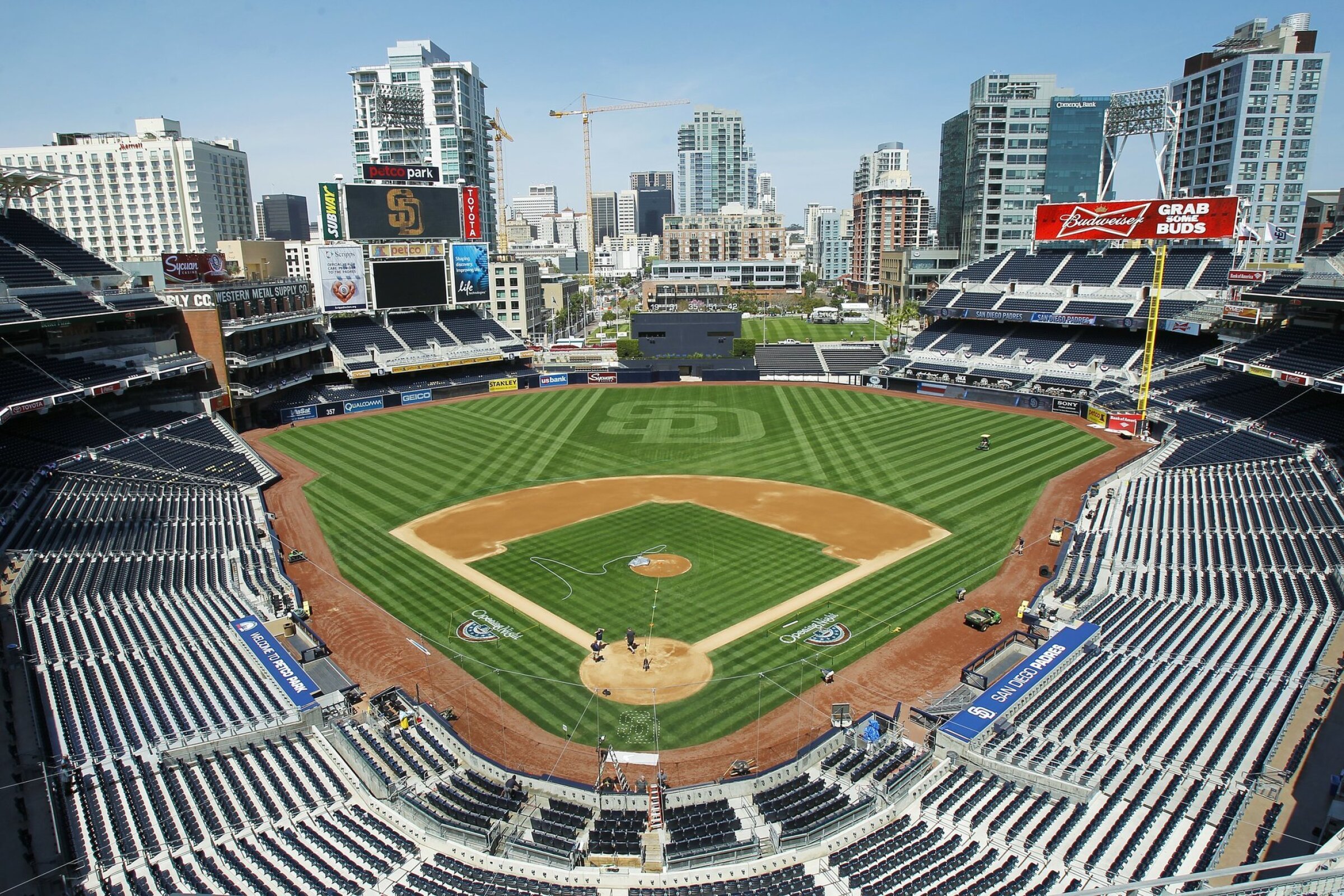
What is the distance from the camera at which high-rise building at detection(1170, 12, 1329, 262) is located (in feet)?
326

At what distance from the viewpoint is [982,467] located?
5156 centimetres

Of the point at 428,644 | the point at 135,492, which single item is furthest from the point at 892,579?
the point at 135,492

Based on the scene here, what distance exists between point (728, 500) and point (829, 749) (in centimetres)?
2432

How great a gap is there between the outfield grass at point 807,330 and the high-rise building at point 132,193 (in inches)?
3638

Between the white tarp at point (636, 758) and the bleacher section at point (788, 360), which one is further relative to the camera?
the bleacher section at point (788, 360)

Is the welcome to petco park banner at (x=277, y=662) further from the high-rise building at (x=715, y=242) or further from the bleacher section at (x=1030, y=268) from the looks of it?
the high-rise building at (x=715, y=242)

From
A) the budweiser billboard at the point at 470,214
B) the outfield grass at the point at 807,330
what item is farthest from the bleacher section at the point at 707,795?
the outfield grass at the point at 807,330

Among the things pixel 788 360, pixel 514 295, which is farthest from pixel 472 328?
pixel 788 360

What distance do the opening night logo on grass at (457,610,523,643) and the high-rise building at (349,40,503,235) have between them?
105 meters

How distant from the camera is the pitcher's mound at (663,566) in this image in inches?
1410

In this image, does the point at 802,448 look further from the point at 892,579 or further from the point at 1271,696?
the point at 1271,696

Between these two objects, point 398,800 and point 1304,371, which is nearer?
point 398,800

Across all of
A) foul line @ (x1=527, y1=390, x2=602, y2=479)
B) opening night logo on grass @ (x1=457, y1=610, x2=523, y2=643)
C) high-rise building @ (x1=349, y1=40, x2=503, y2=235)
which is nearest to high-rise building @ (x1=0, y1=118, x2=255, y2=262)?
high-rise building @ (x1=349, y1=40, x2=503, y2=235)

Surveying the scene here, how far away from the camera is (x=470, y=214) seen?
7919cm
